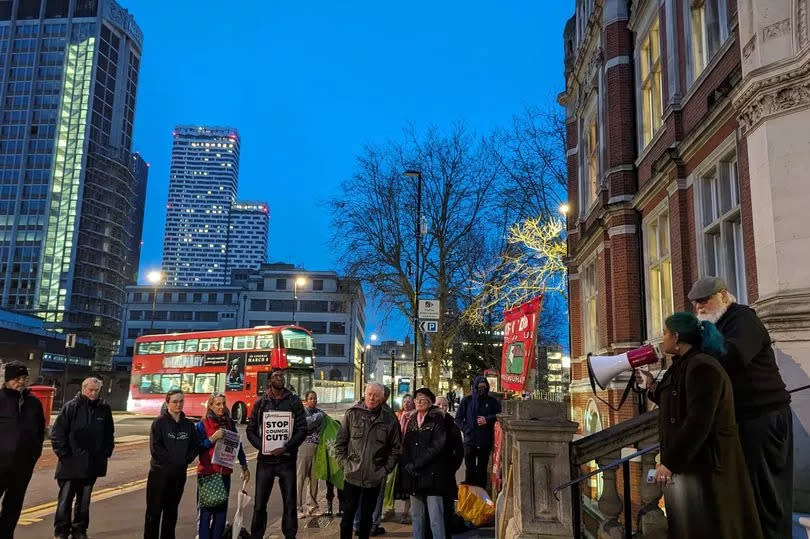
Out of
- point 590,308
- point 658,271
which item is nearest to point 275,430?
point 658,271

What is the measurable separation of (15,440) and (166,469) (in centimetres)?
152

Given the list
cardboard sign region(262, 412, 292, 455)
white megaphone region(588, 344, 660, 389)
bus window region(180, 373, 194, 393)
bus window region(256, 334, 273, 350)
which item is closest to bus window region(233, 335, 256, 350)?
bus window region(256, 334, 273, 350)

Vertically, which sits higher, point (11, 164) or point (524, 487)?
point (11, 164)

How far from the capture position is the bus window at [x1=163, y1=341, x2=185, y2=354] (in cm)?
3250

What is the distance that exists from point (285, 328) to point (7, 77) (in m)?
112

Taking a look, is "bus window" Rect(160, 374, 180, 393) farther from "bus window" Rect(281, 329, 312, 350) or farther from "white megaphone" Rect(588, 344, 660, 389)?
A: "white megaphone" Rect(588, 344, 660, 389)

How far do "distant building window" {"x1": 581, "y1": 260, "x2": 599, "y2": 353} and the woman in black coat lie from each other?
12.0 metres

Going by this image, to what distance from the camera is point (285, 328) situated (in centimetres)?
2944

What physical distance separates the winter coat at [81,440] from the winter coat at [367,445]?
2.94 m

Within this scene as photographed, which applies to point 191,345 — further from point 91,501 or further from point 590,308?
point 91,501

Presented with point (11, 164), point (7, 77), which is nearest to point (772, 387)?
point (11, 164)

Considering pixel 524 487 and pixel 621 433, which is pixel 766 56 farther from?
pixel 524 487

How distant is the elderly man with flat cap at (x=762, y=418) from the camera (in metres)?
3.93

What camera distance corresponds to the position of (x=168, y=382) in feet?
108
